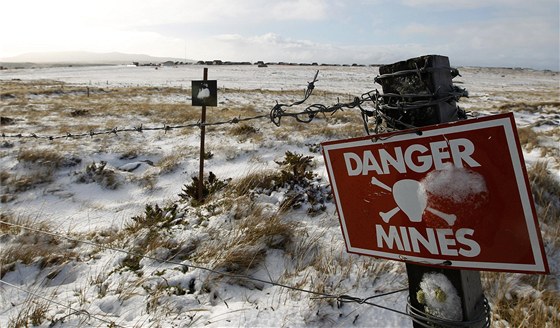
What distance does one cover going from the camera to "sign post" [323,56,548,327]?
43.7 inches

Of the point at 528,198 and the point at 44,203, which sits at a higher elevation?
the point at 528,198

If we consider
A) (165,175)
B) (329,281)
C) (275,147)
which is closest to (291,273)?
(329,281)

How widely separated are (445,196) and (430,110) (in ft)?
1.03

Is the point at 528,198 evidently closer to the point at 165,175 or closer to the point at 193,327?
the point at 193,327

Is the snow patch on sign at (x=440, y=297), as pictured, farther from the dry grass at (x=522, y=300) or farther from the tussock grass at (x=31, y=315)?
the tussock grass at (x=31, y=315)

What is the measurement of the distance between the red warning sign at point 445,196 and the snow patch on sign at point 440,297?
0.27 ft

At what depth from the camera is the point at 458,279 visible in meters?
1.27

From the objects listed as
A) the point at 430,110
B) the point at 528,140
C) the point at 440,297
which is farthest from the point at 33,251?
the point at 528,140

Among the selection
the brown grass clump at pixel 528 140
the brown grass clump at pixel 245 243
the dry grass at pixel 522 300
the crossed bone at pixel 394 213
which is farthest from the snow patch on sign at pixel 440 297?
the brown grass clump at pixel 528 140

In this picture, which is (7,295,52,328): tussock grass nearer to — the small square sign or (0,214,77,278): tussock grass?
(0,214,77,278): tussock grass

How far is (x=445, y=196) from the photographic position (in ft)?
3.99

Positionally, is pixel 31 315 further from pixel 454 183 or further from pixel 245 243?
pixel 454 183

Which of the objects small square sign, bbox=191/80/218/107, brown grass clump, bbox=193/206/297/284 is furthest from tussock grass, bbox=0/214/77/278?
small square sign, bbox=191/80/218/107

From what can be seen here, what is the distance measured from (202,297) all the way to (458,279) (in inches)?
89.9
